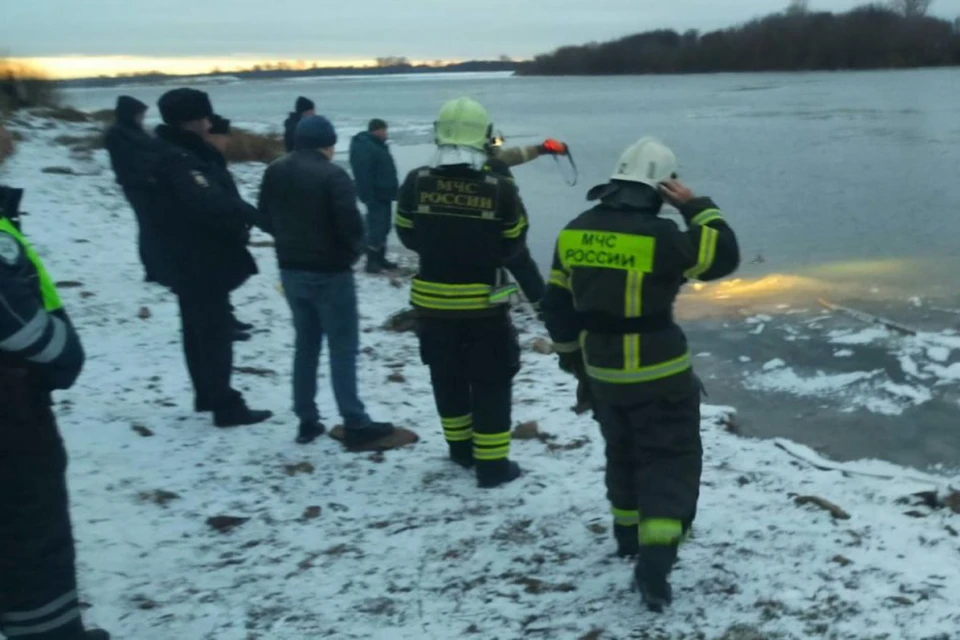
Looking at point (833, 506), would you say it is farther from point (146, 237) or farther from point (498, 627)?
point (146, 237)

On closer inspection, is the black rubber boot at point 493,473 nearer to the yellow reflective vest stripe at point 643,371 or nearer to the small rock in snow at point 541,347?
the yellow reflective vest stripe at point 643,371

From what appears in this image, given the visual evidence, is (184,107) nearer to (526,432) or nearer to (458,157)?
(458,157)

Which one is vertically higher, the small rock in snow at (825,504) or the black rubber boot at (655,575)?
the black rubber boot at (655,575)

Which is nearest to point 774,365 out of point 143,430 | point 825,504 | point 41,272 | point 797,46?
point 825,504

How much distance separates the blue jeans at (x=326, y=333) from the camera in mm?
5488

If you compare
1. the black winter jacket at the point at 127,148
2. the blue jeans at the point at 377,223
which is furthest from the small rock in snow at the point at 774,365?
the black winter jacket at the point at 127,148

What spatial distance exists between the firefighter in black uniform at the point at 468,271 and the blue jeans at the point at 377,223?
19.8 ft

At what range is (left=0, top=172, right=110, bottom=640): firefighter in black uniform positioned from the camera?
10.6 ft

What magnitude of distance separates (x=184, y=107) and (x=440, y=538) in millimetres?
2753

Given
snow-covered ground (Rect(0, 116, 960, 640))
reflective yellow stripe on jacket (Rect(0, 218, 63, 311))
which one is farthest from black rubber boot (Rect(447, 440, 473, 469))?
reflective yellow stripe on jacket (Rect(0, 218, 63, 311))

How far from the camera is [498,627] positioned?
12.9ft

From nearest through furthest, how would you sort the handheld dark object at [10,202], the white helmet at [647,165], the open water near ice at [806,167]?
the handheld dark object at [10,202] → the white helmet at [647,165] → the open water near ice at [806,167]

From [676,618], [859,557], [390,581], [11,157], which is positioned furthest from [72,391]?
[11,157]

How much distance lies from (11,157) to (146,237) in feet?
29.7
